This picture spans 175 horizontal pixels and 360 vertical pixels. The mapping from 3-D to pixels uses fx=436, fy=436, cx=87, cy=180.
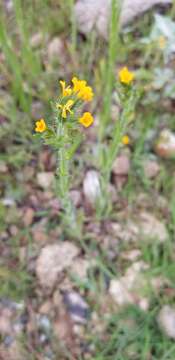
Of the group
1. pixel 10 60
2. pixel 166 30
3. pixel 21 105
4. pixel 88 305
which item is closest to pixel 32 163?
pixel 21 105

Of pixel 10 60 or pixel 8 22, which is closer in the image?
pixel 10 60

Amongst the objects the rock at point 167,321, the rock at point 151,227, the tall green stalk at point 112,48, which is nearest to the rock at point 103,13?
the tall green stalk at point 112,48

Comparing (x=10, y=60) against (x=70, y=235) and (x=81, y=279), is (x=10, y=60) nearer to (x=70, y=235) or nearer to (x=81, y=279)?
(x=70, y=235)

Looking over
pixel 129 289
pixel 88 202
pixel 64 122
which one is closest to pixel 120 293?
pixel 129 289

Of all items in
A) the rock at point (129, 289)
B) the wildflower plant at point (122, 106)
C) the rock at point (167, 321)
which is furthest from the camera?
the rock at point (129, 289)

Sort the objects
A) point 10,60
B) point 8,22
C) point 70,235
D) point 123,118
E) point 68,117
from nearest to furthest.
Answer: point 68,117 → point 123,118 → point 10,60 → point 70,235 → point 8,22

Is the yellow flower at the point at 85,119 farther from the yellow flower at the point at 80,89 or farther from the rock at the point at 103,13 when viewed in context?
the rock at the point at 103,13

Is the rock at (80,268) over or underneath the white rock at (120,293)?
over

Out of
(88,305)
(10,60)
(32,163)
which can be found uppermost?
(10,60)

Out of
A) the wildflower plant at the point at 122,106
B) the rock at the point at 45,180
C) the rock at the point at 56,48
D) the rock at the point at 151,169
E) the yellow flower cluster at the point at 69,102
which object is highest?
the rock at the point at 56,48
